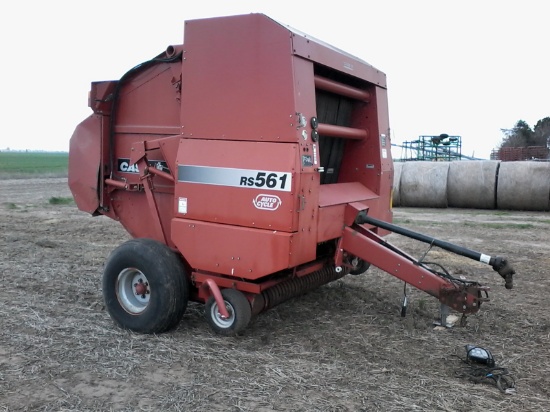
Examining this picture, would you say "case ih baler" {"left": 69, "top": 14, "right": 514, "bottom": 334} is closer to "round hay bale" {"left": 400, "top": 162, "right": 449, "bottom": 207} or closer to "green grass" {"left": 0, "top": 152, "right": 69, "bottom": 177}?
"round hay bale" {"left": 400, "top": 162, "right": 449, "bottom": 207}

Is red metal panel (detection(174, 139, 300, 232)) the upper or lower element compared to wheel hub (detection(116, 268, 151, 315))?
upper

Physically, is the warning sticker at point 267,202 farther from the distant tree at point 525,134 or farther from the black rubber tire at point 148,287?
the distant tree at point 525,134

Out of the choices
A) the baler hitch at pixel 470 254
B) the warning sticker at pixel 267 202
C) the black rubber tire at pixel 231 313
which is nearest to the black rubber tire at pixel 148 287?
the black rubber tire at pixel 231 313

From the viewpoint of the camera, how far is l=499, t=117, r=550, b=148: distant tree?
38.8m

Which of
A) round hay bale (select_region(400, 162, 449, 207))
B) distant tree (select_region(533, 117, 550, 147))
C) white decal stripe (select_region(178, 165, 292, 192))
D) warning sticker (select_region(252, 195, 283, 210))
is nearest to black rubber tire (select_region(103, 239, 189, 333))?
white decal stripe (select_region(178, 165, 292, 192))

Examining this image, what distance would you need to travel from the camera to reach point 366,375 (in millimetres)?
4043

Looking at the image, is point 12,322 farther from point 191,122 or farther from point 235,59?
point 235,59

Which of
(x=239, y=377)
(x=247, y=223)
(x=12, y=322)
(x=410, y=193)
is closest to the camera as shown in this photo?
(x=239, y=377)

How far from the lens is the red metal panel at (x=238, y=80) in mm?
4426

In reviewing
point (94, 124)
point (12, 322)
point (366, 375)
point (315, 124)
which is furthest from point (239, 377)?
point (94, 124)

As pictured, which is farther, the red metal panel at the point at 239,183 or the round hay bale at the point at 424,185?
the round hay bale at the point at 424,185

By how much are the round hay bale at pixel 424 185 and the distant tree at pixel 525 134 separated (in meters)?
24.7

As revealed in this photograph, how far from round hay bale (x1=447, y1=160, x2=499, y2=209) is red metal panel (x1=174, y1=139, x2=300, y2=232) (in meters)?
13.0

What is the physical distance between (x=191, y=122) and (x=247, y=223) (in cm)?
107
